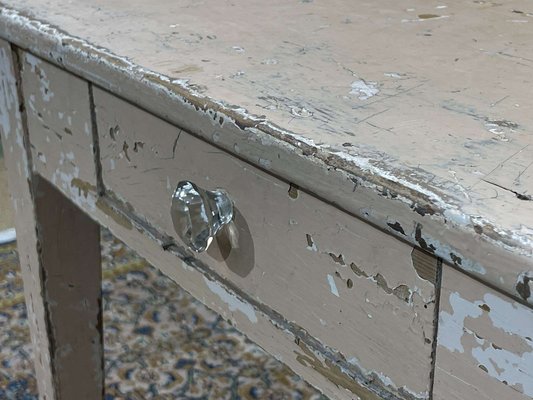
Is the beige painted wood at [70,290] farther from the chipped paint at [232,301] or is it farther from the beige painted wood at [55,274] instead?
the chipped paint at [232,301]

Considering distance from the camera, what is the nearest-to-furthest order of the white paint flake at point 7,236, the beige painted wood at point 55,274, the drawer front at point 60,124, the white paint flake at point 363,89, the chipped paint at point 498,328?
the chipped paint at point 498,328 → the white paint flake at point 363,89 → the drawer front at point 60,124 → the beige painted wood at point 55,274 → the white paint flake at point 7,236

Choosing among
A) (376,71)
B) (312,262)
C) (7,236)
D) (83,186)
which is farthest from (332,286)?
(7,236)

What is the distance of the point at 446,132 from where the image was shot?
354mm

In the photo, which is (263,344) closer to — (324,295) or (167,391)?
(324,295)

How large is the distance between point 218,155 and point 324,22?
16 centimetres

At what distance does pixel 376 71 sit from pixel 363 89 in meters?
0.03

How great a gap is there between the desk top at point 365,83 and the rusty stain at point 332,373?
11 cm

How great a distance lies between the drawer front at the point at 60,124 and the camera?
0.54 metres

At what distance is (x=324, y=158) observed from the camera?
0.33 metres

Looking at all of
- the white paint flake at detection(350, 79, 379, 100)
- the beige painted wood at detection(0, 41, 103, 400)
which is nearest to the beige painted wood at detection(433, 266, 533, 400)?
the white paint flake at detection(350, 79, 379, 100)

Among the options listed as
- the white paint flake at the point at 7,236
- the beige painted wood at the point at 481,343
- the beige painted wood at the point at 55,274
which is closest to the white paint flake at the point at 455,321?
the beige painted wood at the point at 481,343

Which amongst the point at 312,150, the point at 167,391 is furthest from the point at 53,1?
the point at 167,391

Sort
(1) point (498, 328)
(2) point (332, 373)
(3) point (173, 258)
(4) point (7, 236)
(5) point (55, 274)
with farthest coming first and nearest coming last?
(4) point (7, 236) → (5) point (55, 274) → (3) point (173, 258) → (2) point (332, 373) → (1) point (498, 328)

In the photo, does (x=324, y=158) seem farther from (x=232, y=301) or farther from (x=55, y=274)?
(x=55, y=274)
